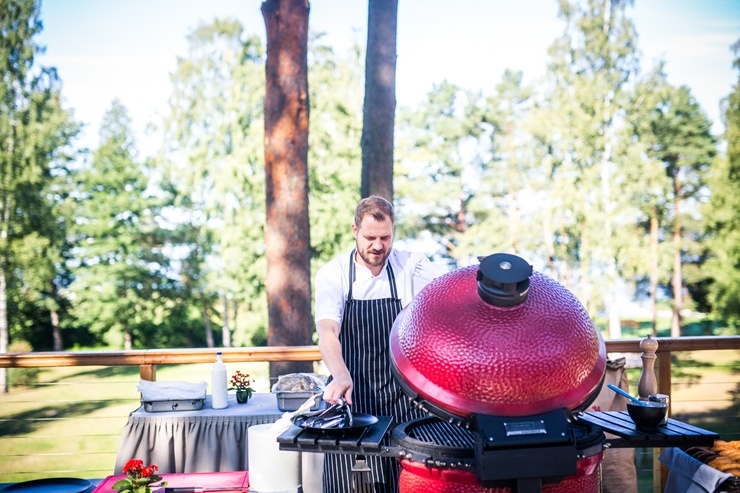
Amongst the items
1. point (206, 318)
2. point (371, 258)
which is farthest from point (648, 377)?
point (206, 318)

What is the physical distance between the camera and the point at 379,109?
6539 mm

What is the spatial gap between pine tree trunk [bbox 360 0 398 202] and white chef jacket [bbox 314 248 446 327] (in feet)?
12.8

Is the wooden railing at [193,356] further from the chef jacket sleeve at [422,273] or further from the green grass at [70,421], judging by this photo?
the green grass at [70,421]

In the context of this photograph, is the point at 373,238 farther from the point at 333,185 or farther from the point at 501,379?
the point at 333,185

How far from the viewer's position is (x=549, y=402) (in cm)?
133

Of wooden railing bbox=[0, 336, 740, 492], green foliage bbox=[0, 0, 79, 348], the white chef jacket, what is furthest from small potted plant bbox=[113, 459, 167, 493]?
green foliage bbox=[0, 0, 79, 348]

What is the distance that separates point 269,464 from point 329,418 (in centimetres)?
129

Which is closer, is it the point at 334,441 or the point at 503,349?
the point at 503,349

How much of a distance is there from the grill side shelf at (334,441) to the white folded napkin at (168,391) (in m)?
2.02

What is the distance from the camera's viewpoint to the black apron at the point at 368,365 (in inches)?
98.3

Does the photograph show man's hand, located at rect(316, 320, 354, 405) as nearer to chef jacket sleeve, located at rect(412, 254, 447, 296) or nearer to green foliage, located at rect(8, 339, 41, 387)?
chef jacket sleeve, located at rect(412, 254, 447, 296)

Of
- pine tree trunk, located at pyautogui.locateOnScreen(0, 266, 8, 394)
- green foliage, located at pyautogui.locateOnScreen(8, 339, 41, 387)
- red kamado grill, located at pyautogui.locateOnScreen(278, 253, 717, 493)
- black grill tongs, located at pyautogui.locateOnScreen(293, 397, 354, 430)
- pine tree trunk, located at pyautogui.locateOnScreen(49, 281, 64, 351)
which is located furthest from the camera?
pine tree trunk, located at pyautogui.locateOnScreen(49, 281, 64, 351)

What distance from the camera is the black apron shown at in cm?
250

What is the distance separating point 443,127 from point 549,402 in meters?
24.6
